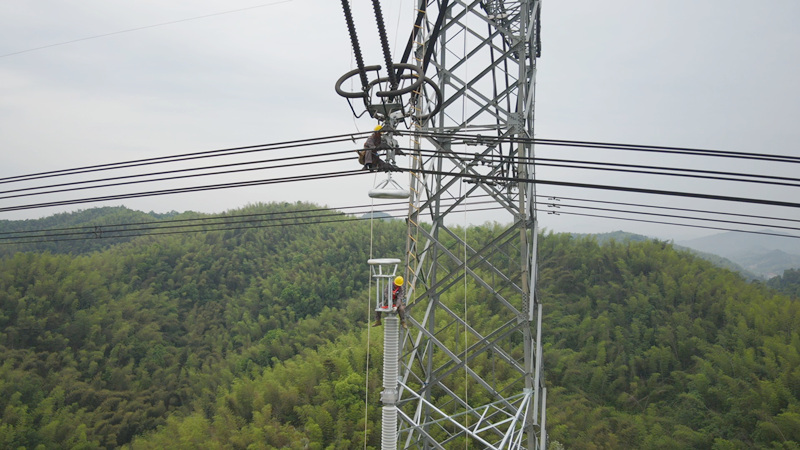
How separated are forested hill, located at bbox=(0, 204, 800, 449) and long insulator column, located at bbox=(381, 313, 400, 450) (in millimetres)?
5439

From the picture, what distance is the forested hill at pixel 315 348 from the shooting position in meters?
14.6

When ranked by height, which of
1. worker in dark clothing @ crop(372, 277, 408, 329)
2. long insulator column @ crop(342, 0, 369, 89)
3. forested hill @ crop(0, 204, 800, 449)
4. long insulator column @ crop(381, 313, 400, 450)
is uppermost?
long insulator column @ crop(342, 0, 369, 89)

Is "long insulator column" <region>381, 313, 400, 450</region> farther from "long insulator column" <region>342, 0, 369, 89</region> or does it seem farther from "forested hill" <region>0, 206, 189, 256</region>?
"forested hill" <region>0, 206, 189, 256</region>

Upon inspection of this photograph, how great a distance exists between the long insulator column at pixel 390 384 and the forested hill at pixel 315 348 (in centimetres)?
544

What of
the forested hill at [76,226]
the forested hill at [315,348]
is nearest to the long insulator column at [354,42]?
the forested hill at [315,348]

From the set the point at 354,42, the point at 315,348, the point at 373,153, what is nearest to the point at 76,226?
the point at 315,348

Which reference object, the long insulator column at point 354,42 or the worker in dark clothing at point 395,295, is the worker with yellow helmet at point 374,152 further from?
the worker in dark clothing at point 395,295

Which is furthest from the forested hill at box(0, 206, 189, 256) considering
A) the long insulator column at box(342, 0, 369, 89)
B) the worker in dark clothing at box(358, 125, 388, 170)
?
the long insulator column at box(342, 0, 369, 89)

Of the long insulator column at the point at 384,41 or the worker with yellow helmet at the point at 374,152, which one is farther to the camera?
the worker with yellow helmet at the point at 374,152

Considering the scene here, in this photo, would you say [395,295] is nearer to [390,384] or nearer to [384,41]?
[390,384]

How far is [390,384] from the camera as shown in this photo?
5.79 m

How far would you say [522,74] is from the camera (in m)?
8.20

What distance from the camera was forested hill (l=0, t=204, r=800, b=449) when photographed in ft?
47.9

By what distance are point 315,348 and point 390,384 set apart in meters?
21.9
